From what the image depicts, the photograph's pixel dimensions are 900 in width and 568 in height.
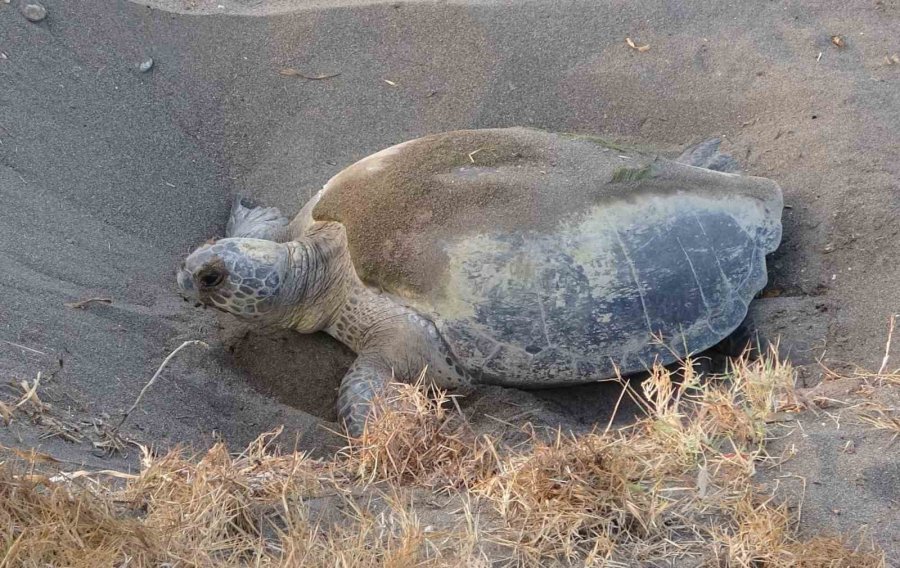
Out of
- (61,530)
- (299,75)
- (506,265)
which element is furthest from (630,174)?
(61,530)

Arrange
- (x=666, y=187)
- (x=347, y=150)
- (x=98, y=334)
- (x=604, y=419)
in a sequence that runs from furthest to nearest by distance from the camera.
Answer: (x=347, y=150), (x=666, y=187), (x=604, y=419), (x=98, y=334)

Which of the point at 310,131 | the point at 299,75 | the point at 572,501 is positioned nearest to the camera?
the point at 572,501

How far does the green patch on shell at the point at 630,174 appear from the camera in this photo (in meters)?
3.06

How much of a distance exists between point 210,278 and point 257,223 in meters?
0.55

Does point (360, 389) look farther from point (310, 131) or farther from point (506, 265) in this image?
point (310, 131)

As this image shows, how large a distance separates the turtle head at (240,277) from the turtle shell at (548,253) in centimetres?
28

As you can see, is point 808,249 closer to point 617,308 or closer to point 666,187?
point 666,187

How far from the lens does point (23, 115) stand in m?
3.41

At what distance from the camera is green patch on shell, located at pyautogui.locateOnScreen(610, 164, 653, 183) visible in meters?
3.06

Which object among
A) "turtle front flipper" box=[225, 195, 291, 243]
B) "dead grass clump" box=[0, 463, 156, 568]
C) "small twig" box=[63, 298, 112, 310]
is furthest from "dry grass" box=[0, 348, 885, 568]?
"turtle front flipper" box=[225, 195, 291, 243]

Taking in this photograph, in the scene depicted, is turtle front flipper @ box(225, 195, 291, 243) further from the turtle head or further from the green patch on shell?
the green patch on shell

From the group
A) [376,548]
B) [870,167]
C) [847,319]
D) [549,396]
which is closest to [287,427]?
[549,396]

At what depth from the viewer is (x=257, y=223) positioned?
349 centimetres

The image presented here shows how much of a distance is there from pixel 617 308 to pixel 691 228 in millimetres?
435
